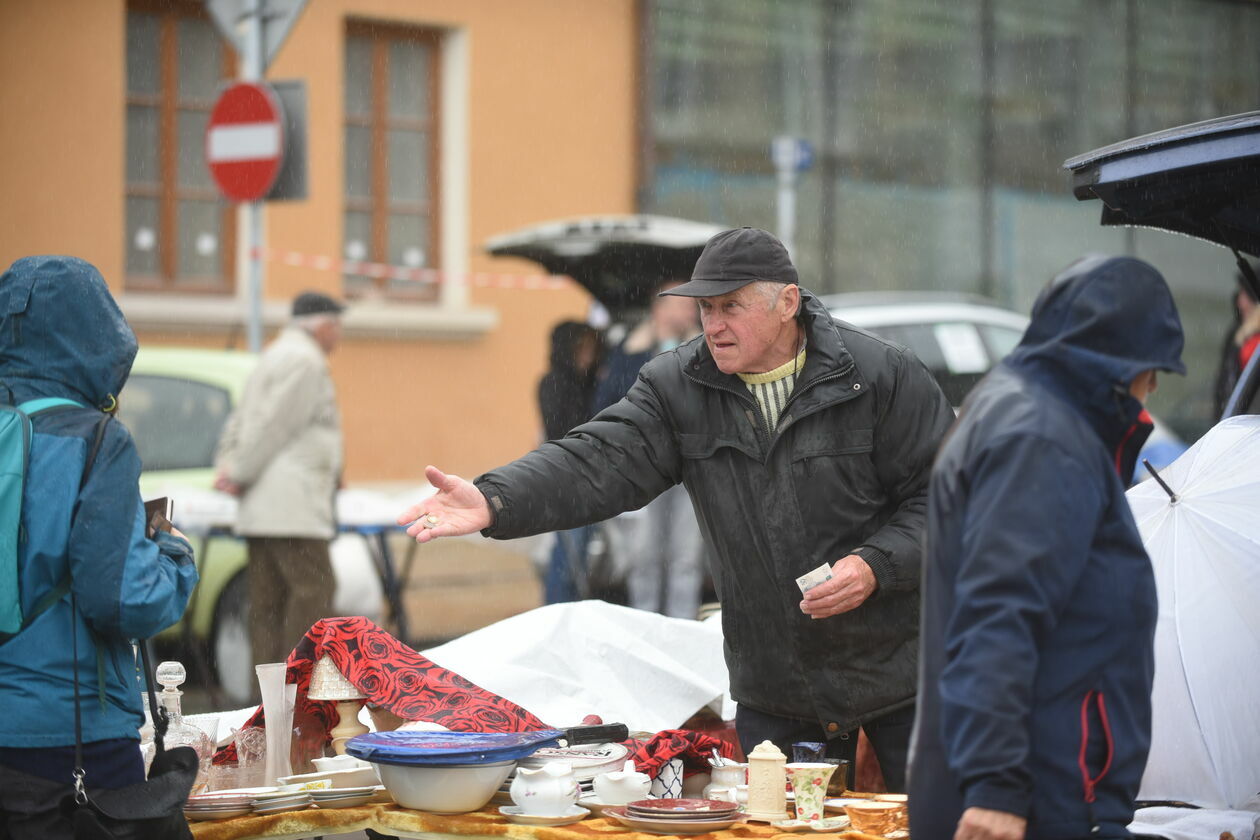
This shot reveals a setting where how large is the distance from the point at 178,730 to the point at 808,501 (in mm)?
1658

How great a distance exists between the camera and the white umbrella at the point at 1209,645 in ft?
13.8

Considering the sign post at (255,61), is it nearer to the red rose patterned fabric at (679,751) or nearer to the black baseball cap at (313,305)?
the black baseball cap at (313,305)

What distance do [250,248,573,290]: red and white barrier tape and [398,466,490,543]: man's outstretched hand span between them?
10.6 m

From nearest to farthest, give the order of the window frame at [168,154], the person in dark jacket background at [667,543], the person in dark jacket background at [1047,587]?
the person in dark jacket background at [1047,587]
the person in dark jacket background at [667,543]
the window frame at [168,154]

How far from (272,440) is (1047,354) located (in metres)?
6.38

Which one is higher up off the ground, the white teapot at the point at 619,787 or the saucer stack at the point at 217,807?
the white teapot at the point at 619,787

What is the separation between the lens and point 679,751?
13.6ft

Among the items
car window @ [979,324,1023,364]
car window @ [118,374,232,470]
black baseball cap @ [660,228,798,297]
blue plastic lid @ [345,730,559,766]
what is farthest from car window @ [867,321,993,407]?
blue plastic lid @ [345,730,559,766]

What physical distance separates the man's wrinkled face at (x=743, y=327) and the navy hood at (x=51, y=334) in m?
1.58

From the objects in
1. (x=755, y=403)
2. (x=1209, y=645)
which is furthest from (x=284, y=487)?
(x=1209, y=645)

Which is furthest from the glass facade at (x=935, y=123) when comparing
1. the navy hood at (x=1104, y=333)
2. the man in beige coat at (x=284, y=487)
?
the navy hood at (x=1104, y=333)

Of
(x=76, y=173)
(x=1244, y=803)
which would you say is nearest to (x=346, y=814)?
(x=1244, y=803)

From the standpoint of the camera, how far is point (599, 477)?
460 cm

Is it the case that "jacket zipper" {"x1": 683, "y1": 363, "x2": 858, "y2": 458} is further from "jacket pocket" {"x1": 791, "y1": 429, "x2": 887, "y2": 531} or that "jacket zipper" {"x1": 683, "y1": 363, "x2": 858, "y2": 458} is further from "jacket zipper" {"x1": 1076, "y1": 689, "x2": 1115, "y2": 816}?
"jacket zipper" {"x1": 1076, "y1": 689, "x2": 1115, "y2": 816}
